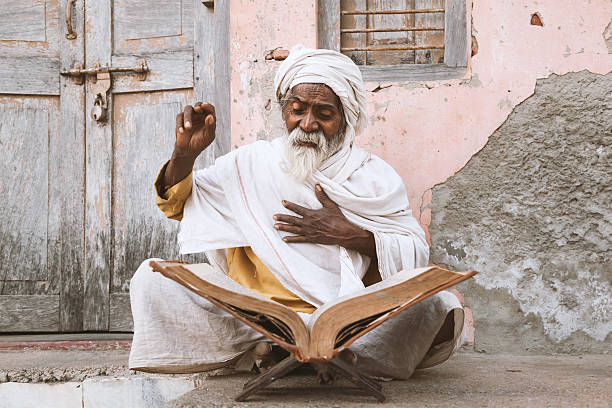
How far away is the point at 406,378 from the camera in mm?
2307

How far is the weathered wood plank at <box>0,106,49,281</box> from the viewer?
362 cm

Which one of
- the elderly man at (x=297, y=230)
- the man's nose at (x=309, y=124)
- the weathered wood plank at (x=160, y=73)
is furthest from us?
the weathered wood plank at (x=160, y=73)

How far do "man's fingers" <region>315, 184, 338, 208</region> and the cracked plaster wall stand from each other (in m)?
0.73

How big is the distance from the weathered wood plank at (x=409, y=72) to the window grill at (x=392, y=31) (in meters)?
0.11

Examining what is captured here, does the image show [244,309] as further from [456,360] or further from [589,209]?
[589,209]

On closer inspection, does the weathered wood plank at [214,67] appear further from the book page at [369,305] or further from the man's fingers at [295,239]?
the book page at [369,305]

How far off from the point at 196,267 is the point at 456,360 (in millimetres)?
1499

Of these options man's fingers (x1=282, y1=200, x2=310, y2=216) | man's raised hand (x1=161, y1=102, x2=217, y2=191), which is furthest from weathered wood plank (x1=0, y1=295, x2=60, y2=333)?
man's fingers (x1=282, y1=200, x2=310, y2=216)

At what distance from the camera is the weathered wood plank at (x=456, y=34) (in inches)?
124

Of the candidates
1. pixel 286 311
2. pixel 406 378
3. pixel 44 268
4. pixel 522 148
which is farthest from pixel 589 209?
pixel 44 268

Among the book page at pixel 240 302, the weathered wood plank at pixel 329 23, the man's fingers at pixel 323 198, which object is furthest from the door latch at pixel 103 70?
the book page at pixel 240 302

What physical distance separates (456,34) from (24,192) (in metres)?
2.42

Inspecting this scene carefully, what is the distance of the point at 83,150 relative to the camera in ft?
11.8

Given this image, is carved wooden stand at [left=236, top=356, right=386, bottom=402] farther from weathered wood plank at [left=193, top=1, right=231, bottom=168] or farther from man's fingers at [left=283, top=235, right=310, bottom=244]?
weathered wood plank at [left=193, top=1, right=231, bottom=168]
